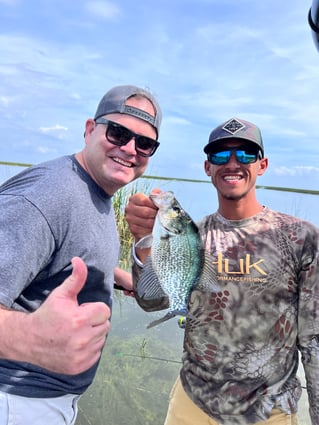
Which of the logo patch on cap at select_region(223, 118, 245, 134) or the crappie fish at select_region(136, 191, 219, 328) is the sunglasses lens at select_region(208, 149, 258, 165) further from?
the crappie fish at select_region(136, 191, 219, 328)

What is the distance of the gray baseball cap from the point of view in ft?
6.35

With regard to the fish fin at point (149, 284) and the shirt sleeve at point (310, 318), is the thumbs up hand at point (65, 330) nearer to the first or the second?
the fish fin at point (149, 284)

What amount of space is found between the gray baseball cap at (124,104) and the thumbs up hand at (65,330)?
3.68ft

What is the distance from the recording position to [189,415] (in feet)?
A: 6.87

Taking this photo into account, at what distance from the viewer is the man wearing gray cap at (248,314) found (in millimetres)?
1946

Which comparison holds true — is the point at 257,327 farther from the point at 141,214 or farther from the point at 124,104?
the point at 124,104

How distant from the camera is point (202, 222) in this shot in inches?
92.7

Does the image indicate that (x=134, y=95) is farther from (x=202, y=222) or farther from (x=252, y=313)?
(x=252, y=313)

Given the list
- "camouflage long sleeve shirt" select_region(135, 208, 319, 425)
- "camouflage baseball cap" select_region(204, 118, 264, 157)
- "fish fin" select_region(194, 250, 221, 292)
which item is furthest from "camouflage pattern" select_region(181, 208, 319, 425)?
"camouflage baseball cap" select_region(204, 118, 264, 157)

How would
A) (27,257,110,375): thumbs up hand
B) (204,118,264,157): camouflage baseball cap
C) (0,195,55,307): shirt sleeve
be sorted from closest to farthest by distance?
(27,257,110,375): thumbs up hand
(0,195,55,307): shirt sleeve
(204,118,264,157): camouflage baseball cap

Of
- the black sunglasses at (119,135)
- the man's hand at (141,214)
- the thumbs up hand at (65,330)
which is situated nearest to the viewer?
the thumbs up hand at (65,330)

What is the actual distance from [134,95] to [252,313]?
141 cm

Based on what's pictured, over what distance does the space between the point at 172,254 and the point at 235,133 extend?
954mm

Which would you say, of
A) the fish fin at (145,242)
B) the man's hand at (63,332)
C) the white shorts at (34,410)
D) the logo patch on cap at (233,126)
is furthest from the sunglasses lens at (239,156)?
the white shorts at (34,410)
